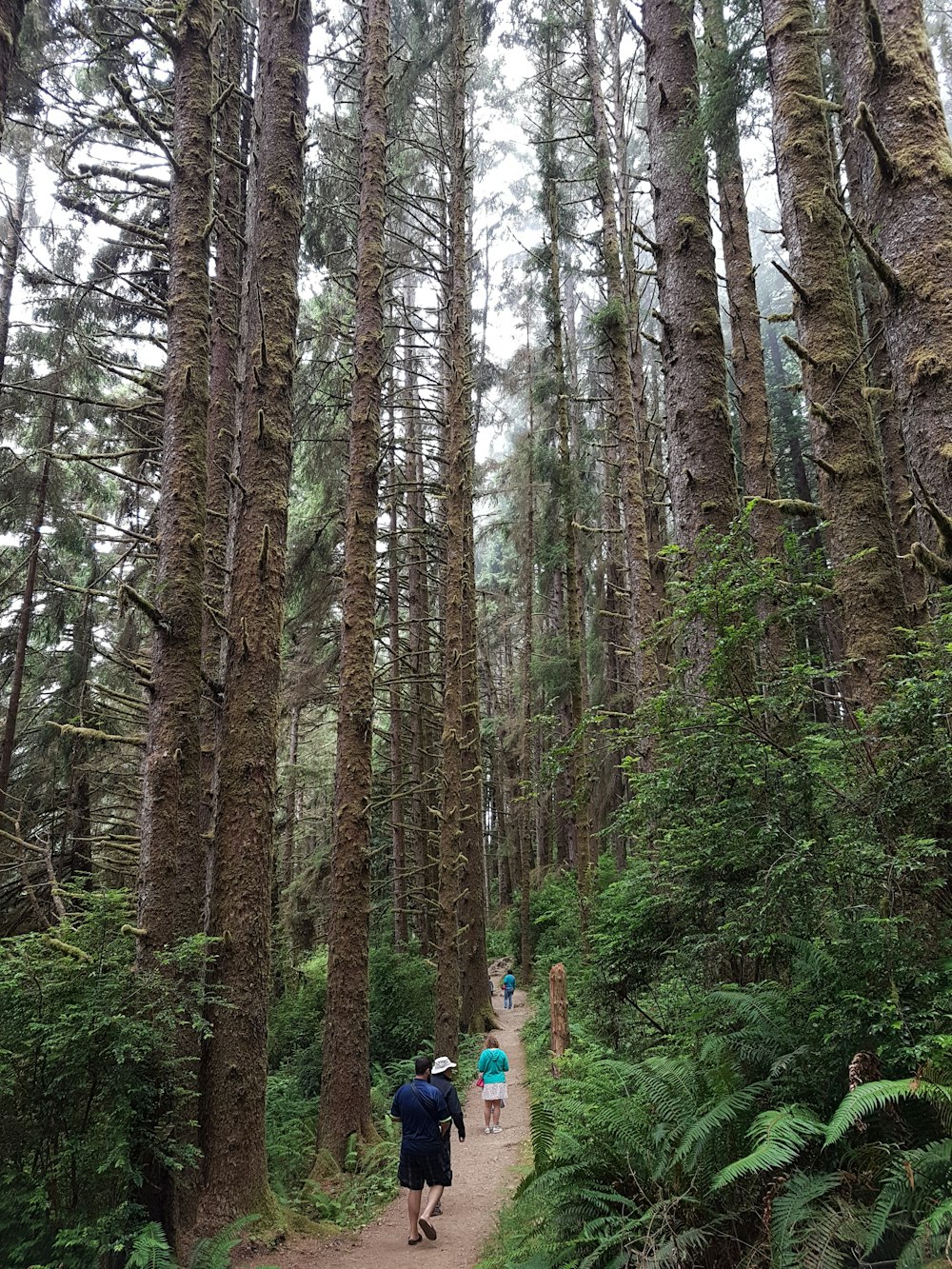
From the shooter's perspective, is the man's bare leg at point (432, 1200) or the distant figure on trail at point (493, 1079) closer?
the man's bare leg at point (432, 1200)

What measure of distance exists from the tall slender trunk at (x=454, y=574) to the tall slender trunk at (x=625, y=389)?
2635mm

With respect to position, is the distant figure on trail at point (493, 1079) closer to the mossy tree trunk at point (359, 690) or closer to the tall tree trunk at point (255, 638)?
the mossy tree trunk at point (359, 690)

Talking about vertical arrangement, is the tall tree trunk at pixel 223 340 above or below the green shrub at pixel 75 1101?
above

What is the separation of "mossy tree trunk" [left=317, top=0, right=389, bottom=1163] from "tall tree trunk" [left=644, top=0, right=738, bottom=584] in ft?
15.7

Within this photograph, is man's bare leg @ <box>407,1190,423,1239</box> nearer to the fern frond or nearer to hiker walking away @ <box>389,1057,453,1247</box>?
hiker walking away @ <box>389,1057,453,1247</box>

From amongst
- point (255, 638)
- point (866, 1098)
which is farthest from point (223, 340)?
point (866, 1098)

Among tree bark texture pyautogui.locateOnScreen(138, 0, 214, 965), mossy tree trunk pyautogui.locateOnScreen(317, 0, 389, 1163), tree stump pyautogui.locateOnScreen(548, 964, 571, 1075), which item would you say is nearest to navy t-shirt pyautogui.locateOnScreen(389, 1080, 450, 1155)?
mossy tree trunk pyautogui.locateOnScreen(317, 0, 389, 1163)

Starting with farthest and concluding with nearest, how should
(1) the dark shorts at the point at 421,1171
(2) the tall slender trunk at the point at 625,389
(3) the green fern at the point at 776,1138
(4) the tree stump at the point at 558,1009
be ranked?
1. (2) the tall slender trunk at the point at 625,389
2. (4) the tree stump at the point at 558,1009
3. (1) the dark shorts at the point at 421,1171
4. (3) the green fern at the point at 776,1138

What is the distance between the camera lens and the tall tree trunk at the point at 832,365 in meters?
4.87

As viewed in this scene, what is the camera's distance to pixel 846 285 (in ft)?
19.0

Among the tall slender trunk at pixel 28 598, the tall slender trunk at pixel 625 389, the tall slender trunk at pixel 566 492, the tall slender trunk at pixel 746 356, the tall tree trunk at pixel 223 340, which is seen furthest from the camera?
A: the tall slender trunk at pixel 566 492

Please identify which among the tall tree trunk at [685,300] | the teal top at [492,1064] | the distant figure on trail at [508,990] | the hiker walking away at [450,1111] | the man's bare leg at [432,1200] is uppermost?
the tall tree trunk at [685,300]

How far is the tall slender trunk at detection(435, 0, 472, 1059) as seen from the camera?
1183 centimetres

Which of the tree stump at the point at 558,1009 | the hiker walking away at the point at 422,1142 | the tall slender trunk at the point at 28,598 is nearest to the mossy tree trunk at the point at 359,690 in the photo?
the hiker walking away at the point at 422,1142
